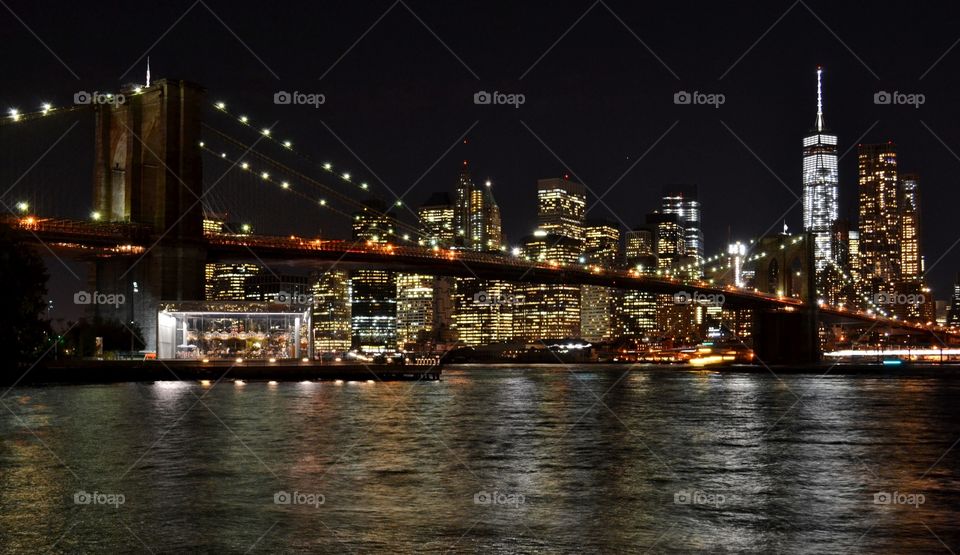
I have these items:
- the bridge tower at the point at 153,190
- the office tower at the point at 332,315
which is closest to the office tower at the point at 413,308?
the office tower at the point at 332,315

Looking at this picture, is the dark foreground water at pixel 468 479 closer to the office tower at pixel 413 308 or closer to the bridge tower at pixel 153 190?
the bridge tower at pixel 153 190

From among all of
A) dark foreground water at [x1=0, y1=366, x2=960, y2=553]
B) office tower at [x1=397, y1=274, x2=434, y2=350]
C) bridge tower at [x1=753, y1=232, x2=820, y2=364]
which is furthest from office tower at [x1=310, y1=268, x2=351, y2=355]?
dark foreground water at [x1=0, y1=366, x2=960, y2=553]

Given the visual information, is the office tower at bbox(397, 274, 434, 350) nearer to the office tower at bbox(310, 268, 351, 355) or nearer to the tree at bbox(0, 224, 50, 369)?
the office tower at bbox(310, 268, 351, 355)

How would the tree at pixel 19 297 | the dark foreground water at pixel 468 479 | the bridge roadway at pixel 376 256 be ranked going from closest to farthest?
the dark foreground water at pixel 468 479 → the tree at pixel 19 297 → the bridge roadway at pixel 376 256

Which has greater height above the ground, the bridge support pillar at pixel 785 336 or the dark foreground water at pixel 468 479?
the bridge support pillar at pixel 785 336

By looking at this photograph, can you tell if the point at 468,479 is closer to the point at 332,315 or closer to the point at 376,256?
the point at 376,256
